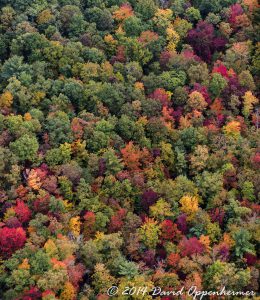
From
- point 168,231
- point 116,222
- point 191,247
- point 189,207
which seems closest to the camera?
point 191,247

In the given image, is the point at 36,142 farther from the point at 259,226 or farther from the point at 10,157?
the point at 259,226

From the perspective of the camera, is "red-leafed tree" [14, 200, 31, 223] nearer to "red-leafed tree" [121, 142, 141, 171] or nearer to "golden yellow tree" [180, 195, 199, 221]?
"red-leafed tree" [121, 142, 141, 171]

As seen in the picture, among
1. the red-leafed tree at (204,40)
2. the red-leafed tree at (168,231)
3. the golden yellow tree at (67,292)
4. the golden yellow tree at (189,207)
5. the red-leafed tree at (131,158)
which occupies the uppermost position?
the red-leafed tree at (204,40)

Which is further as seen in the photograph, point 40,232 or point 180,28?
point 180,28

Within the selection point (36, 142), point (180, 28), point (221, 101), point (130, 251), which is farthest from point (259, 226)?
point (180, 28)

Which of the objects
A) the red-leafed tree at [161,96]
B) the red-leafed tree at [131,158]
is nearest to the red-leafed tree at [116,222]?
the red-leafed tree at [131,158]

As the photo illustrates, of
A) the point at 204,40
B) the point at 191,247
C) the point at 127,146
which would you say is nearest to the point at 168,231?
the point at 191,247

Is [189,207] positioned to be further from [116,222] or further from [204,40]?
[204,40]

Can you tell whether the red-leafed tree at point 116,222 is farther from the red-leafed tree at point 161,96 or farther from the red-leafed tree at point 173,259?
the red-leafed tree at point 161,96
